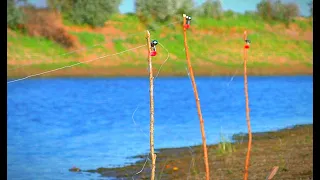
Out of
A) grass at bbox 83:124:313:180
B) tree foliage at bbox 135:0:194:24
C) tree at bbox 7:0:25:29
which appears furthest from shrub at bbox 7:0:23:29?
grass at bbox 83:124:313:180

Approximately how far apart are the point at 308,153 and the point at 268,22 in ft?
18.2

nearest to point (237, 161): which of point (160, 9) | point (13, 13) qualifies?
point (160, 9)

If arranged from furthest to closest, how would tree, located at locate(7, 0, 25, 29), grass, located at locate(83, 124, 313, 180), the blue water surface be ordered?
tree, located at locate(7, 0, 25, 29)
the blue water surface
grass, located at locate(83, 124, 313, 180)

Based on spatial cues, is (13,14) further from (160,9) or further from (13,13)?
(160,9)

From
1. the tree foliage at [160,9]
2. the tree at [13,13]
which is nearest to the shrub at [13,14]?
the tree at [13,13]

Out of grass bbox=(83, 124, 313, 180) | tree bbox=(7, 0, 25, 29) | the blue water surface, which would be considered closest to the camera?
grass bbox=(83, 124, 313, 180)

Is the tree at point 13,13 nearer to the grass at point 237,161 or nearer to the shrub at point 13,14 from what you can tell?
the shrub at point 13,14

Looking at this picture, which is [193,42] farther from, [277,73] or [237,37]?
[277,73]

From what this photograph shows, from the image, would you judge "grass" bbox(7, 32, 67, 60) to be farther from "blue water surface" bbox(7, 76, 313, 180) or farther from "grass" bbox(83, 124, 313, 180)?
"grass" bbox(83, 124, 313, 180)

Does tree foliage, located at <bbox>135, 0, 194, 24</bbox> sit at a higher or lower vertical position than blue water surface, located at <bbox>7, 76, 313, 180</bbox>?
higher

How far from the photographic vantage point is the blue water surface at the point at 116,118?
286 inches

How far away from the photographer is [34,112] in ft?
34.2

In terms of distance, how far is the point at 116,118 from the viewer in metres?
9.59

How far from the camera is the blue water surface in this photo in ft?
23.8
